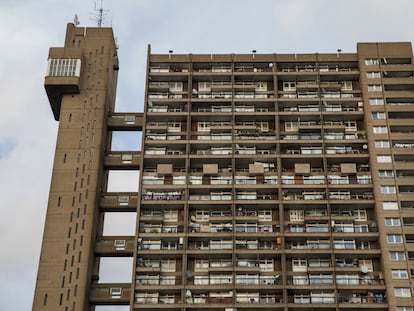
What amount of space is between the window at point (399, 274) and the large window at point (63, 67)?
158 ft

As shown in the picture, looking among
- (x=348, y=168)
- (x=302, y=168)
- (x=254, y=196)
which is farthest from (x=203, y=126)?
(x=348, y=168)

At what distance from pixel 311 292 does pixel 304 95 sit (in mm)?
28493

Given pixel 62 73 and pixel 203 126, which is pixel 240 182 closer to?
pixel 203 126

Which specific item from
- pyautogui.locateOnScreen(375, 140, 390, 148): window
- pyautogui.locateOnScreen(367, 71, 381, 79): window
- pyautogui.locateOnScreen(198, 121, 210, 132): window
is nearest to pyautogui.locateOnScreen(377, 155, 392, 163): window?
pyautogui.locateOnScreen(375, 140, 390, 148): window

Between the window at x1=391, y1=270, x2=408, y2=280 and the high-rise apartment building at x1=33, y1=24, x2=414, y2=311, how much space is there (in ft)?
0.77

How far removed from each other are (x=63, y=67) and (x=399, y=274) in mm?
51544

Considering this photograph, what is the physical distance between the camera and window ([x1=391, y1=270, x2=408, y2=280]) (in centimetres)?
7844

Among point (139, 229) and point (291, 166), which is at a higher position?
point (291, 166)

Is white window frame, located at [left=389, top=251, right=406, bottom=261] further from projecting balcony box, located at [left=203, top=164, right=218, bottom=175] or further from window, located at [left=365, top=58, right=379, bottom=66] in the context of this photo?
window, located at [left=365, top=58, right=379, bottom=66]

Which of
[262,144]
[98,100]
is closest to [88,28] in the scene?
[98,100]

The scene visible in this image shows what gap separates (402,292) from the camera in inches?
3063

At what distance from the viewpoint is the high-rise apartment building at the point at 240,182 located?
7931 cm

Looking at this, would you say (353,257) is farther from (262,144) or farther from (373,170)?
(262,144)

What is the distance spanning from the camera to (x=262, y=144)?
291 ft
